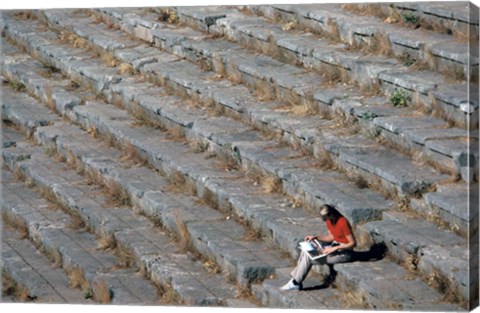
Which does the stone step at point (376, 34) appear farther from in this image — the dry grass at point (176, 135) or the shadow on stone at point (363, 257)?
the shadow on stone at point (363, 257)

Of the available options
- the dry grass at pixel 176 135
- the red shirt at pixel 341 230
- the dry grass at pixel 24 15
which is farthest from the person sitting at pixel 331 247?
the dry grass at pixel 24 15

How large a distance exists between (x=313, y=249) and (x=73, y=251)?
251 centimetres

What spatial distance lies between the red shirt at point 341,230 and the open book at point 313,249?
141 millimetres

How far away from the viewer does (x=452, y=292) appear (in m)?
12.8

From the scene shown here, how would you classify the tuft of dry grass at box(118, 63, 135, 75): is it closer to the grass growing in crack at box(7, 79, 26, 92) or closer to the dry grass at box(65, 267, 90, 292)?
the grass growing in crack at box(7, 79, 26, 92)

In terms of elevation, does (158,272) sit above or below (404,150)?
below

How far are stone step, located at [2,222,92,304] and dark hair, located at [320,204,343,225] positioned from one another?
6.92 ft

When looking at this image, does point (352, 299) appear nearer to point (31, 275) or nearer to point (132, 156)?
point (31, 275)

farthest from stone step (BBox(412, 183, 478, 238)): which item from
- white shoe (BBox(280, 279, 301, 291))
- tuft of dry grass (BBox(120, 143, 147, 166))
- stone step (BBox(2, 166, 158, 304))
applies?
tuft of dry grass (BBox(120, 143, 147, 166))

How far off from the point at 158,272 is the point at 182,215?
727 mm

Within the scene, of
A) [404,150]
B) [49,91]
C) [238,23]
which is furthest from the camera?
[49,91]

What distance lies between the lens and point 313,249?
1362 centimetres

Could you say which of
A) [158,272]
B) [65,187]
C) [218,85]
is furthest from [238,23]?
[158,272]

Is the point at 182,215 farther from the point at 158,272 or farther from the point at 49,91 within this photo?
the point at 49,91
